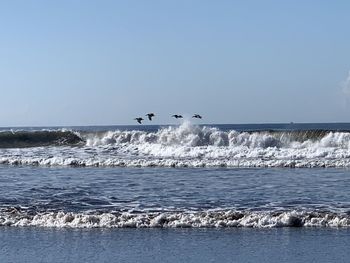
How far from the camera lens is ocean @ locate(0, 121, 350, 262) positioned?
1248 centimetres

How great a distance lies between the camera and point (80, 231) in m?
14.7

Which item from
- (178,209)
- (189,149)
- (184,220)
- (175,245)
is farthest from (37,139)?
(175,245)

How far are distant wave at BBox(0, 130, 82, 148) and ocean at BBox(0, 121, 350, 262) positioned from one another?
55.7 ft

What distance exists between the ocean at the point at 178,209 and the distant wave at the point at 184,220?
23mm

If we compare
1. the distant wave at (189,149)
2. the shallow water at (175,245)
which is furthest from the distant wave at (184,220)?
the distant wave at (189,149)

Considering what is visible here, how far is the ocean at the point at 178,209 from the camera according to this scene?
1248cm

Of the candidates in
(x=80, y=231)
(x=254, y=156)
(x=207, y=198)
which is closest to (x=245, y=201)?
(x=207, y=198)

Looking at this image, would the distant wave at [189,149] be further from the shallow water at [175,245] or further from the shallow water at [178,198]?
the shallow water at [175,245]

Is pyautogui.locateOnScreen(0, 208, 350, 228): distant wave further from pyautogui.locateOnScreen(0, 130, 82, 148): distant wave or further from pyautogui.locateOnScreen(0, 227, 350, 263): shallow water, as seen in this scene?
pyautogui.locateOnScreen(0, 130, 82, 148): distant wave

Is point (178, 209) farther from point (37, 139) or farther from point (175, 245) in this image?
point (37, 139)

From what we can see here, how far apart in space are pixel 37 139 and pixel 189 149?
19.2 metres

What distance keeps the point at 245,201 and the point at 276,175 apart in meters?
8.55

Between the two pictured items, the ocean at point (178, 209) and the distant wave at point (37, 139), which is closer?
the ocean at point (178, 209)

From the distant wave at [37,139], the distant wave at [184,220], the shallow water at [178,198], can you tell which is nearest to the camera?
the distant wave at [184,220]
